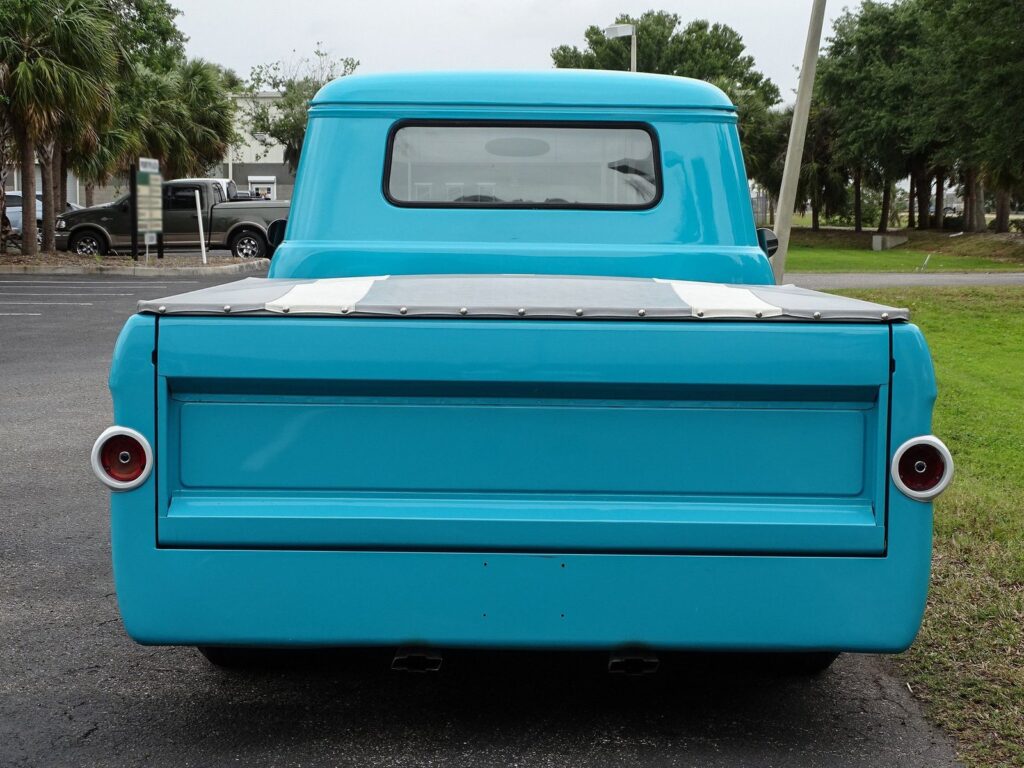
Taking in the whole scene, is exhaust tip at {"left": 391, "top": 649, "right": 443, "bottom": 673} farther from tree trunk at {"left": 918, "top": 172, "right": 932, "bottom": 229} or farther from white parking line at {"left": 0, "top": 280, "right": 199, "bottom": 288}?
tree trunk at {"left": 918, "top": 172, "right": 932, "bottom": 229}

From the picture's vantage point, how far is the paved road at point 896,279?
23.2 m

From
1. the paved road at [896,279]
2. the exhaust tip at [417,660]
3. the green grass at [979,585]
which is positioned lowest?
the green grass at [979,585]

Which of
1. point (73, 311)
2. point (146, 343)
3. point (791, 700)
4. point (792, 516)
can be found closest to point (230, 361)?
point (146, 343)

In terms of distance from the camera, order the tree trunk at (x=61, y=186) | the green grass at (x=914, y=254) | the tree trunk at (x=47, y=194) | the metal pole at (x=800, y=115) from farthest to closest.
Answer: the tree trunk at (x=61, y=186) < the green grass at (x=914, y=254) < the tree trunk at (x=47, y=194) < the metal pole at (x=800, y=115)

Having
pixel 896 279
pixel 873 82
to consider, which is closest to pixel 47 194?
pixel 896 279

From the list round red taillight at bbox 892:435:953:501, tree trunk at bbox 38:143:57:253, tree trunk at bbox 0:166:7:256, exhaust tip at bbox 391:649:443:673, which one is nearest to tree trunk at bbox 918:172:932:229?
tree trunk at bbox 38:143:57:253

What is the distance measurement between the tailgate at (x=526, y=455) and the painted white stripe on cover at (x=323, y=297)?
3 centimetres

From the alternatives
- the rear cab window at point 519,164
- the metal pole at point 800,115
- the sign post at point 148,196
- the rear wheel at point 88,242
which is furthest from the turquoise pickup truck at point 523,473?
the rear wheel at point 88,242

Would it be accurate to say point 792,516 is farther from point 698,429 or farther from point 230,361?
point 230,361

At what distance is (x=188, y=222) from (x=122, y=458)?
2755cm

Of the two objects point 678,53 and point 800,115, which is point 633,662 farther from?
point 678,53

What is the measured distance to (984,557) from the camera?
5.38 meters

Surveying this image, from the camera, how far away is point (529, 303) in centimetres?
304

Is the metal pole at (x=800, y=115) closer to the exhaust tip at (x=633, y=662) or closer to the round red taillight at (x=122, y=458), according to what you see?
the exhaust tip at (x=633, y=662)
